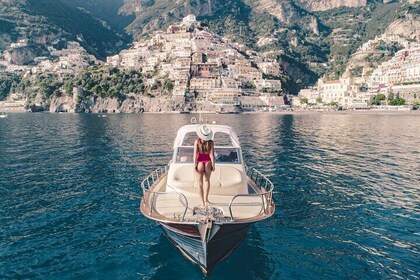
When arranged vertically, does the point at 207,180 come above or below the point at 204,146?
below

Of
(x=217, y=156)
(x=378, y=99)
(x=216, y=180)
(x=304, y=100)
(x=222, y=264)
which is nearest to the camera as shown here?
(x=222, y=264)

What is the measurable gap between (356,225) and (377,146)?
98.7 ft

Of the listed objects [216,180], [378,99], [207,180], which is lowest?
[216,180]

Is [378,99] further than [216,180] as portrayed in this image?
Yes

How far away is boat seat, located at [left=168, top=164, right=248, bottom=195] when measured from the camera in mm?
12977

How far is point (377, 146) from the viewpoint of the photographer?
139 ft

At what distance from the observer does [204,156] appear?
11.6m

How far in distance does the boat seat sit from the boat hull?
1824 mm

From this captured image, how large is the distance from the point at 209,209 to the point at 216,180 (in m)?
1.86

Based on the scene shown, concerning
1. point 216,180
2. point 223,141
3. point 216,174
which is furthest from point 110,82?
point 216,180

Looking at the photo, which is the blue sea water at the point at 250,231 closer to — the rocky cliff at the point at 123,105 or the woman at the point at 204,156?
the woman at the point at 204,156

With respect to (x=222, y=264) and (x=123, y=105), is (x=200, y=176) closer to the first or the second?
(x=222, y=264)

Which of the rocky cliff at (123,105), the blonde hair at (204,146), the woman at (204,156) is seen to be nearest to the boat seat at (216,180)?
the woman at (204,156)

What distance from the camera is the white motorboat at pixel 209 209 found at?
10724 millimetres
